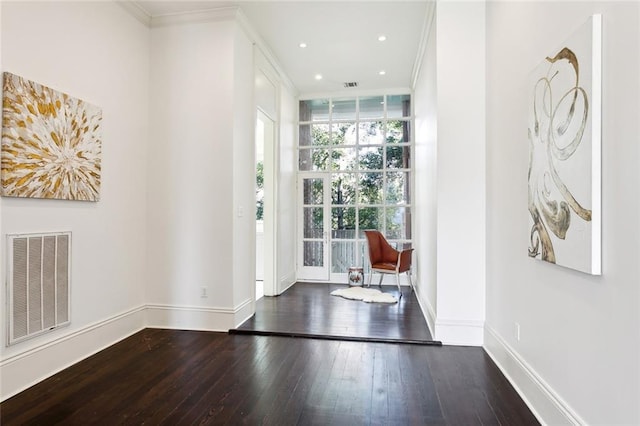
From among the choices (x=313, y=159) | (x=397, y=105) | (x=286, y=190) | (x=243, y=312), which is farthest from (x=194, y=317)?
(x=397, y=105)

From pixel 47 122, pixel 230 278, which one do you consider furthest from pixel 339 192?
pixel 47 122

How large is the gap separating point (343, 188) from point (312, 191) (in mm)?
583

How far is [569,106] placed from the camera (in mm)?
1801

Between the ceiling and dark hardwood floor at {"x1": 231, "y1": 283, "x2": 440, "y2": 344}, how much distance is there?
3486mm

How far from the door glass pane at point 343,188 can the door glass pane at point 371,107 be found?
1143 millimetres

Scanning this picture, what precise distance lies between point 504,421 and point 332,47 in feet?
14.6

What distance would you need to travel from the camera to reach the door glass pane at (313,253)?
6.29m

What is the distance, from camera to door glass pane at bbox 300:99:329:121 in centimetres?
644

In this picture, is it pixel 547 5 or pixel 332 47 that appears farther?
pixel 332 47

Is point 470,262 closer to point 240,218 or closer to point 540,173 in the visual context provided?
point 540,173

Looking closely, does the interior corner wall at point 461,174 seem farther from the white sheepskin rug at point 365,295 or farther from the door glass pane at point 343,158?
the door glass pane at point 343,158

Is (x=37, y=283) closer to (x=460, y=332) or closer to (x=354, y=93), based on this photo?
(x=460, y=332)

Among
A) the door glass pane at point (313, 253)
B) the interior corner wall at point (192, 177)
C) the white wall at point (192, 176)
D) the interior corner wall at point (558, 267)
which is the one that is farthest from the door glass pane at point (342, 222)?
the interior corner wall at point (558, 267)

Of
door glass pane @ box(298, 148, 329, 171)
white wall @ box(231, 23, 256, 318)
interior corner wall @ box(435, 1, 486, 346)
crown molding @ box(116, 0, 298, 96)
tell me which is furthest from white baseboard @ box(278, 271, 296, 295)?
crown molding @ box(116, 0, 298, 96)
